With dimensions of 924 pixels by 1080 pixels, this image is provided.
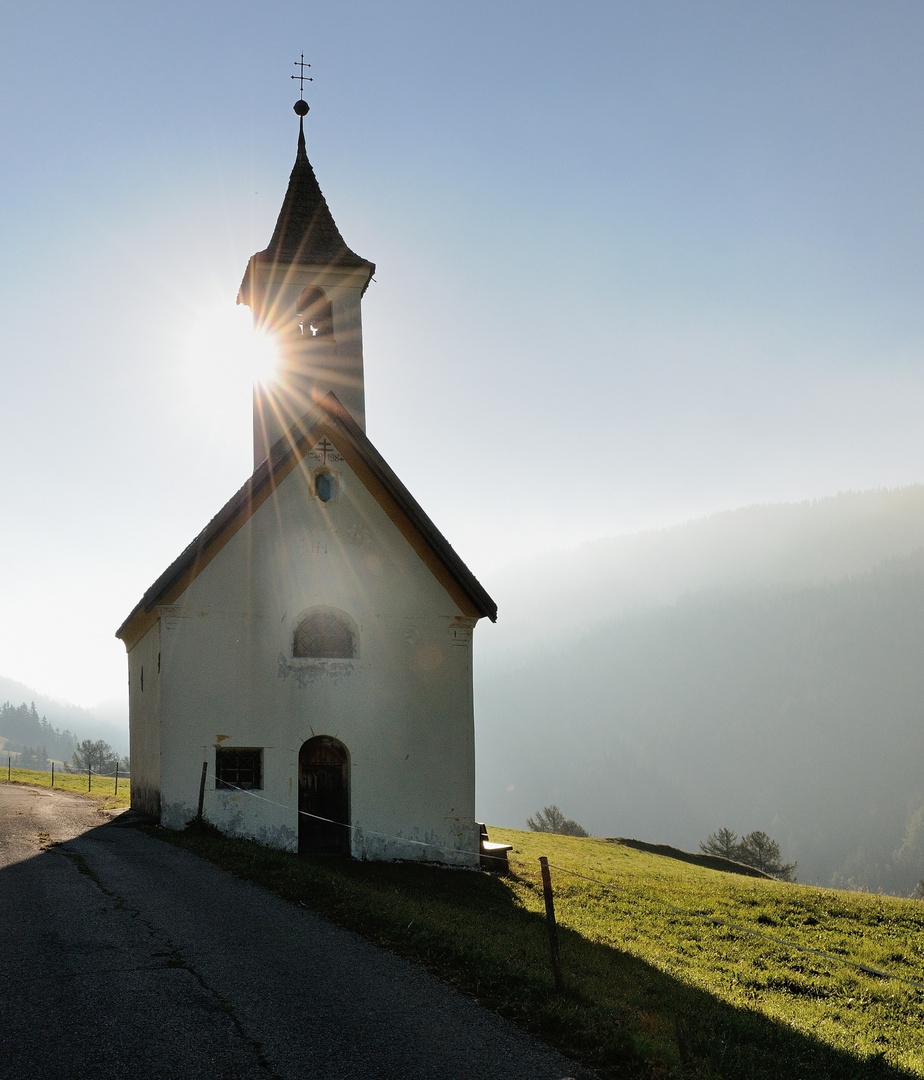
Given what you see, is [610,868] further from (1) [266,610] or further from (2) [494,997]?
(2) [494,997]

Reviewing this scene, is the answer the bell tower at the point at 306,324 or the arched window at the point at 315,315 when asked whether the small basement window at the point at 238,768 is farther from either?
the arched window at the point at 315,315

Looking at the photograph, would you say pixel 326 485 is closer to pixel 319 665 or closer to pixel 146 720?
pixel 319 665

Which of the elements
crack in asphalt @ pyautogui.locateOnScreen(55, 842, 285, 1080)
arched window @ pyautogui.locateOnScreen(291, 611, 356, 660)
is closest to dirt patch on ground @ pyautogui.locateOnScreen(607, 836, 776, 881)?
arched window @ pyautogui.locateOnScreen(291, 611, 356, 660)

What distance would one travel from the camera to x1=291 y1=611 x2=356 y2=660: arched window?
1944cm

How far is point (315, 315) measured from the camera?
23469mm

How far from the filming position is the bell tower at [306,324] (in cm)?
2298

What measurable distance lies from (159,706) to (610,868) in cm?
1300

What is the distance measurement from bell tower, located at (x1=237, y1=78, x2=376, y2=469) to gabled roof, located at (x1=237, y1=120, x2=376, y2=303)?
0.03m

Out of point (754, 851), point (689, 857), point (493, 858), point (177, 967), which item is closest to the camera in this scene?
point (177, 967)

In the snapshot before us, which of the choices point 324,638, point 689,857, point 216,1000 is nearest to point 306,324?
point 324,638

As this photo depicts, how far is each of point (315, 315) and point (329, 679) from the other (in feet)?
32.6

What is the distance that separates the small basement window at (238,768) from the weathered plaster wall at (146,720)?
1.20 meters

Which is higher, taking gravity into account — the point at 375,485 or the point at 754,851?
the point at 375,485

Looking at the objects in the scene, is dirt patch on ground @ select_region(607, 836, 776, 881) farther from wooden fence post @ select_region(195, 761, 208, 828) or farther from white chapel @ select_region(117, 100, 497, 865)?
wooden fence post @ select_region(195, 761, 208, 828)
